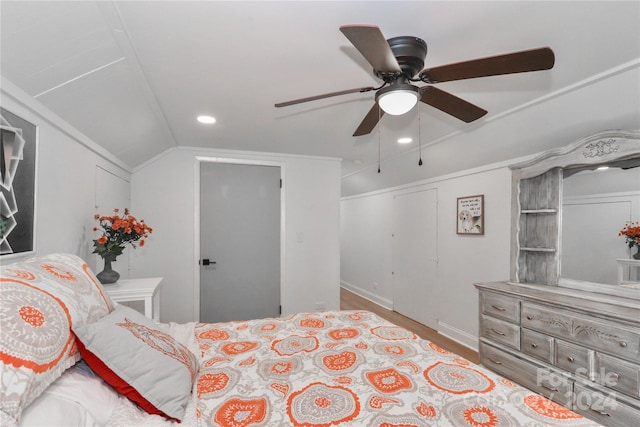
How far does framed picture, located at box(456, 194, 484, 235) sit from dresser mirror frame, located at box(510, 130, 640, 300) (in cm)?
73

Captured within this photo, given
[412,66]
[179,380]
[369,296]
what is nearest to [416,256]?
[369,296]

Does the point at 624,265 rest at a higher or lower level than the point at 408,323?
higher

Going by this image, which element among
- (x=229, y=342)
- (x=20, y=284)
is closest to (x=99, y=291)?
(x=20, y=284)

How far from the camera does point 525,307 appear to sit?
243 centimetres

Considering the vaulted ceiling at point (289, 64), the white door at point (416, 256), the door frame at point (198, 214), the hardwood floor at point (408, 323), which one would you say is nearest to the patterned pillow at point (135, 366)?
the vaulted ceiling at point (289, 64)

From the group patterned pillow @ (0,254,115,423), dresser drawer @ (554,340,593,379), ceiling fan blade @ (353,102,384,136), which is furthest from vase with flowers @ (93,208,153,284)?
dresser drawer @ (554,340,593,379)

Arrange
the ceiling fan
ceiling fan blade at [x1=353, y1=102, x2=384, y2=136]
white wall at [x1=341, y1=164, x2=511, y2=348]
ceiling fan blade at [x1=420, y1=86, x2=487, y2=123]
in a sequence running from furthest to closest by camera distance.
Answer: white wall at [x1=341, y1=164, x2=511, y2=348], ceiling fan blade at [x1=353, y1=102, x2=384, y2=136], ceiling fan blade at [x1=420, y1=86, x2=487, y2=123], the ceiling fan

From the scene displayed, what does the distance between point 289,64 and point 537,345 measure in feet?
8.67

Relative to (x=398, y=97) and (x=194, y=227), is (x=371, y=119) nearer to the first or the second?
(x=398, y=97)

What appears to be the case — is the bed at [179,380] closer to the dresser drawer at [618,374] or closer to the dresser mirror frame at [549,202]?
the dresser drawer at [618,374]

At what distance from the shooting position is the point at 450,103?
170cm

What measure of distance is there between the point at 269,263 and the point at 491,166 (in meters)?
2.80

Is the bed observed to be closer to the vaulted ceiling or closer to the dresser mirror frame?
the vaulted ceiling

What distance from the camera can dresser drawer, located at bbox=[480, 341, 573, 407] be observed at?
2150 millimetres
